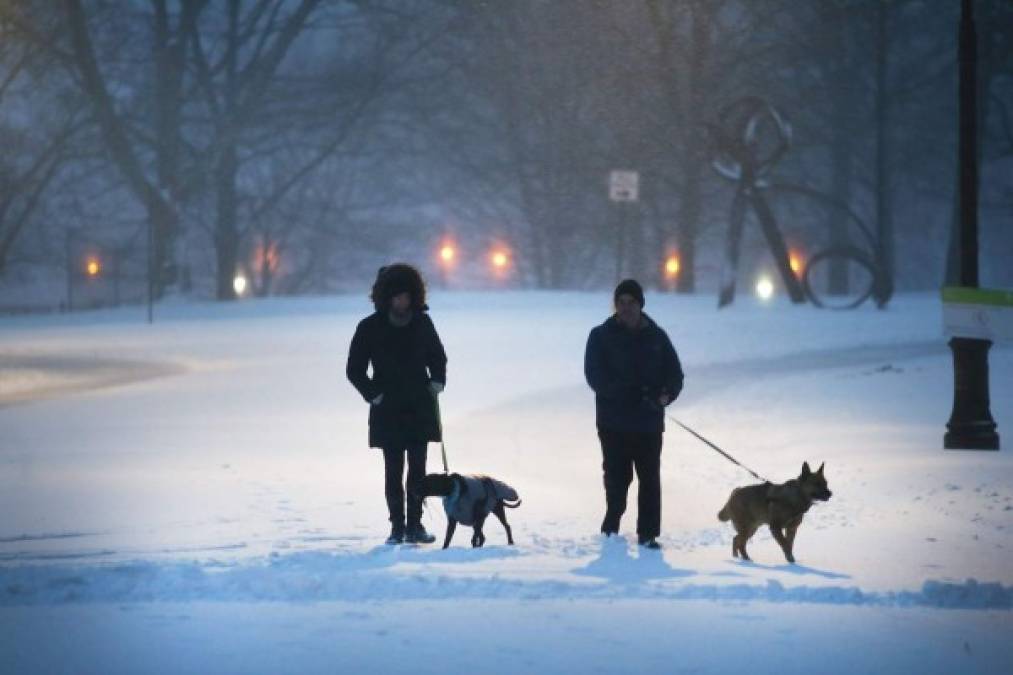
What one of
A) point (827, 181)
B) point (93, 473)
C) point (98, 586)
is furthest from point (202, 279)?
point (98, 586)

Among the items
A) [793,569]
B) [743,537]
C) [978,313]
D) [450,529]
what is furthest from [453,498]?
[978,313]

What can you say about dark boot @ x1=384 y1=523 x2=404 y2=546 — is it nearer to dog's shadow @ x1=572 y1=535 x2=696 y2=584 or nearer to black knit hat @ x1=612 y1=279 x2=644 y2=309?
dog's shadow @ x1=572 y1=535 x2=696 y2=584

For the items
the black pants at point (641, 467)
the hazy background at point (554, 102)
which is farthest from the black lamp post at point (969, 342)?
the hazy background at point (554, 102)

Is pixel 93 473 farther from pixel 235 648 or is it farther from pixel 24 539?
pixel 235 648

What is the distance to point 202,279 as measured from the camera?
84.3m

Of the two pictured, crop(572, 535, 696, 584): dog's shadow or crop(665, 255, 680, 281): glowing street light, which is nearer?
crop(572, 535, 696, 584): dog's shadow

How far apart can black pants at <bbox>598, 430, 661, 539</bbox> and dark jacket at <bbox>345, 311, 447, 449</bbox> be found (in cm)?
116

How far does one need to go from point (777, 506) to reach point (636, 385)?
1.16 metres

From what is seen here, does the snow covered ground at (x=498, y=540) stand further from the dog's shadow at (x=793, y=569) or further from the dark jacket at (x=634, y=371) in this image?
the dark jacket at (x=634, y=371)

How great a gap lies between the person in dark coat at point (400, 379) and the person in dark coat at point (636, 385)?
1052 mm

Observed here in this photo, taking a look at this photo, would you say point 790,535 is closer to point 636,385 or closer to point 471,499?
point 636,385

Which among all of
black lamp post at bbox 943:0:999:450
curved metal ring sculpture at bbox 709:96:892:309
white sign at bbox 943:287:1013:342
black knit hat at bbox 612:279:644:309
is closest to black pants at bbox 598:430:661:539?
black knit hat at bbox 612:279:644:309

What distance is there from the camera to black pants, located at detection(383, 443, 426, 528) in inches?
416

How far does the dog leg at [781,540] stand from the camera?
9.51 metres
